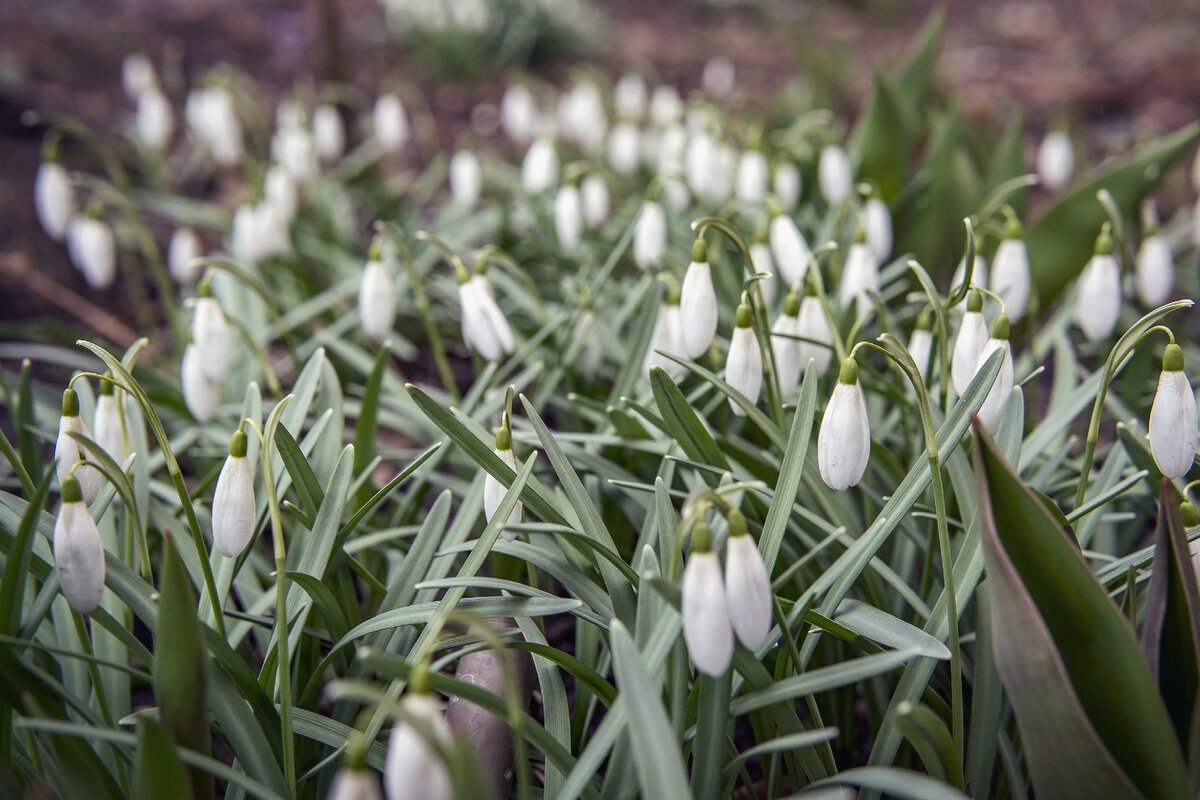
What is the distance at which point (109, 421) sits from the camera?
1.61 metres

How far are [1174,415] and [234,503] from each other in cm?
132

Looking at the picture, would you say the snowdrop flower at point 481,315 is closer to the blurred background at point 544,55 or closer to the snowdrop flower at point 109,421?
the snowdrop flower at point 109,421

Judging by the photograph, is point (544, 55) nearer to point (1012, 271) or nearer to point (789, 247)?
point (789, 247)

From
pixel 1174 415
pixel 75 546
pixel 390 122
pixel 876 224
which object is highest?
pixel 390 122

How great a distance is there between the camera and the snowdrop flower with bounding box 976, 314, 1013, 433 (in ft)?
4.86

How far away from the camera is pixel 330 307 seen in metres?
2.89

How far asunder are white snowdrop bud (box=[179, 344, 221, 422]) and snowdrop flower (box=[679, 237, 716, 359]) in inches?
39.9

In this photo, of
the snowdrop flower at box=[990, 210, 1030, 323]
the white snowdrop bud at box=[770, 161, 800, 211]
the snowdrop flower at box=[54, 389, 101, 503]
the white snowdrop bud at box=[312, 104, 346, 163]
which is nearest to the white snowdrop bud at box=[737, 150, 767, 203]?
the white snowdrop bud at box=[770, 161, 800, 211]

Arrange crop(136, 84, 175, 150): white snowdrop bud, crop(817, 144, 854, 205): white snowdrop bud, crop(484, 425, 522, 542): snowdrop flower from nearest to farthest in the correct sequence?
crop(484, 425, 522, 542): snowdrop flower → crop(817, 144, 854, 205): white snowdrop bud → crop(136, 84, 175, 150): white snowdrop bud

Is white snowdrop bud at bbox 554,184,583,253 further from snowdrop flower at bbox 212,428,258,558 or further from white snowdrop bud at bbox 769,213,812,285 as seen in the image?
snowdrop flower at bbox 212,428,258,558

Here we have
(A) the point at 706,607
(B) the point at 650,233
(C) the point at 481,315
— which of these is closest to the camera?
(A) the point at 706,607

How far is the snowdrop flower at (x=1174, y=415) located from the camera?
4.35 feet

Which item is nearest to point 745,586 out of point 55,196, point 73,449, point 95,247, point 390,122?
point 73,449

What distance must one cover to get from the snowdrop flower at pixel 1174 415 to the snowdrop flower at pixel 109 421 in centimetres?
161
